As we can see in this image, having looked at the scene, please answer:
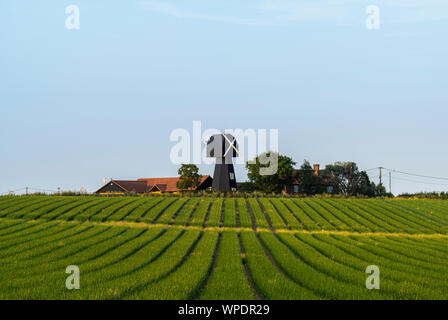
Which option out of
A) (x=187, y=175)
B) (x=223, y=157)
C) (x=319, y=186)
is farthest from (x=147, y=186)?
(x=319, y=186)

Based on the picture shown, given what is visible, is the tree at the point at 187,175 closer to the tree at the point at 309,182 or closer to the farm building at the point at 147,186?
the farm building at the point at 147,186

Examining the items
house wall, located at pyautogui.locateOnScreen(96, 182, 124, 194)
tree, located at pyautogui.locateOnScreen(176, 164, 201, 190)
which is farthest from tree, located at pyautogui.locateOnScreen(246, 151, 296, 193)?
house wall, located at pyautogui.locateOnScreen(96, 182, 124, 194)

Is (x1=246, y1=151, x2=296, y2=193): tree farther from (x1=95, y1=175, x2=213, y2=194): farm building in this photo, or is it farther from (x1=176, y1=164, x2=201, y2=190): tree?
(x1=176, y1=164, x2=201, y2=190): tree

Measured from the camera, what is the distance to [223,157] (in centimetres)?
5059

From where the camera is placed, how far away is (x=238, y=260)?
1441 centimetres

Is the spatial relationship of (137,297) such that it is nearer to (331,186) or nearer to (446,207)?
(446,207)

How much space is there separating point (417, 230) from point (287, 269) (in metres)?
22.3

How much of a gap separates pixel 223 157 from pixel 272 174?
2045 cm

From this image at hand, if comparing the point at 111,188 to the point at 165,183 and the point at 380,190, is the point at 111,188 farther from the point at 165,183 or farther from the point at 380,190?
the point at 380,190

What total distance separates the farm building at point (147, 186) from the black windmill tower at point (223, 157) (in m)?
14.0

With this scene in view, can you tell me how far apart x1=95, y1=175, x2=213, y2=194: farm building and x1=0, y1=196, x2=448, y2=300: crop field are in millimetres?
32978

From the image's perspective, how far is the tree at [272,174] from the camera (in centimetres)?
6638
